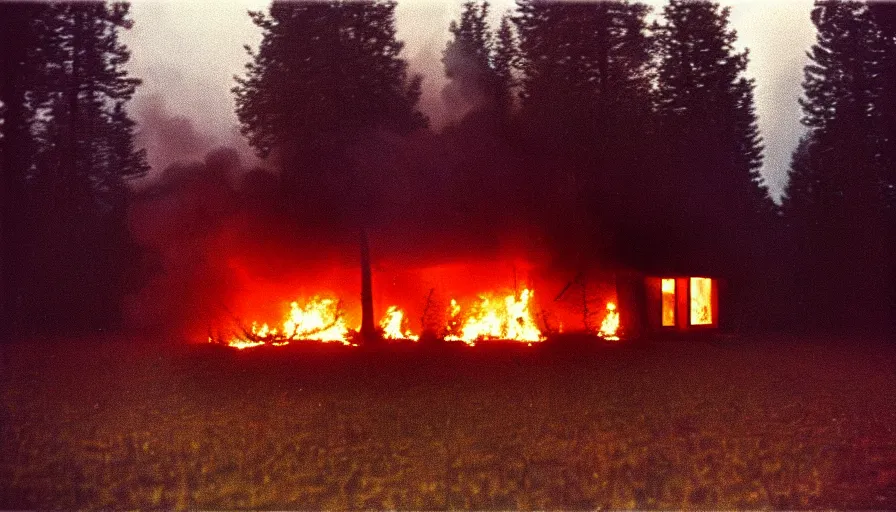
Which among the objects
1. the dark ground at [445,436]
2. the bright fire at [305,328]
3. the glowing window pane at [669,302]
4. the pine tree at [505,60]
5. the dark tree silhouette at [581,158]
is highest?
the pine tree at [505,60]

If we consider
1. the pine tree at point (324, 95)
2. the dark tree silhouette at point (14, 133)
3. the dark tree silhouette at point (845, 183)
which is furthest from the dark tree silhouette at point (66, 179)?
the dark tree silhouette at point (845, 183)

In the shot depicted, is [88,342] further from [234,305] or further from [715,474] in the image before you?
[715,474]

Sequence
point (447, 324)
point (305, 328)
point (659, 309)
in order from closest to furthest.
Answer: point (447, 324)
point (305, 328)
point (659, 309)

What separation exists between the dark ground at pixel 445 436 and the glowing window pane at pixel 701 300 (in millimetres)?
7271

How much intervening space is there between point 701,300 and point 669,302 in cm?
155

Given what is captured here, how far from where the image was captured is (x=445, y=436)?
8.09m

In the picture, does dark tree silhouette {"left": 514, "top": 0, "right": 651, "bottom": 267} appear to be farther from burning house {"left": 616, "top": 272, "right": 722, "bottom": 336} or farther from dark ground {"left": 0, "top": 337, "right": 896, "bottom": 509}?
dark ground {"left": 0, "top": 337, "right": 896, "bottom": 509}

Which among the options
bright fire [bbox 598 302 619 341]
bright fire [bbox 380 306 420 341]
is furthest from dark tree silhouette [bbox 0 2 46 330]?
bright fire [bbox 598 302 619 341]

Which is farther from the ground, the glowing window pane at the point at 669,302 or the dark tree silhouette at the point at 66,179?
the dark tree silhouette at the point at 66,179

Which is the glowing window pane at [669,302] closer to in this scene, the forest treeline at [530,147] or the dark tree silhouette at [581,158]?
the forest treeline at [530,147]

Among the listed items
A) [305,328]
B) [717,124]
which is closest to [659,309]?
[305,328]

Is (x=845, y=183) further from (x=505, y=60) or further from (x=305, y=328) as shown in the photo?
(x=305, y=328)

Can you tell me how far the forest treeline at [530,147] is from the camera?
19969 mm

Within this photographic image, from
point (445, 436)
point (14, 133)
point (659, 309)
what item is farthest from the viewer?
point (14, 133)
